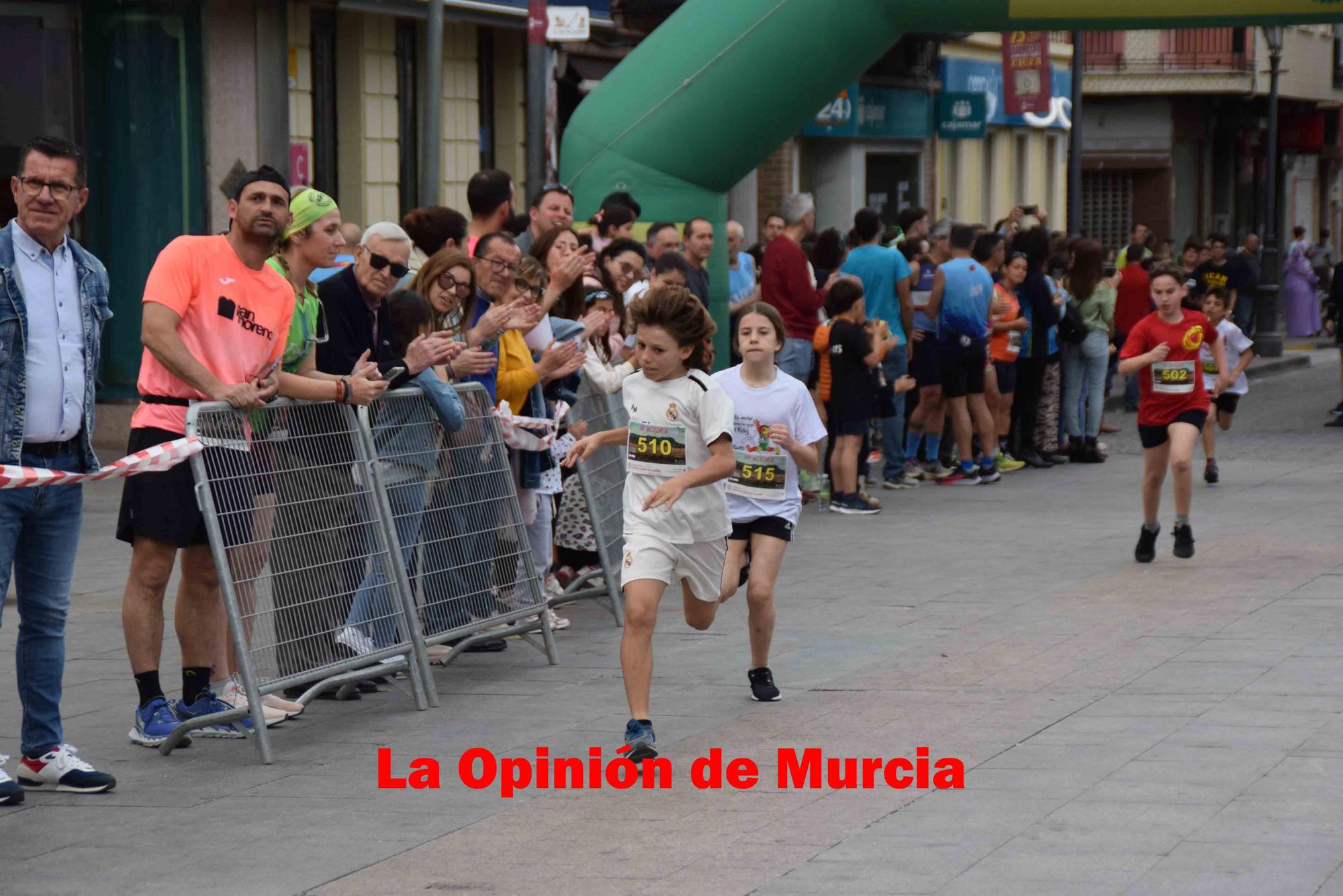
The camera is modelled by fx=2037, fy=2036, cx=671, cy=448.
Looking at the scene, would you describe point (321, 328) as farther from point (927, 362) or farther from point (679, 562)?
point (927, 362)

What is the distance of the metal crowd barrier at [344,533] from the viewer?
6891mm

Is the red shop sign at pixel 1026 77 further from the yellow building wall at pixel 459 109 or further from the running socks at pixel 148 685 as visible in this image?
the running socks at pixel 148 685

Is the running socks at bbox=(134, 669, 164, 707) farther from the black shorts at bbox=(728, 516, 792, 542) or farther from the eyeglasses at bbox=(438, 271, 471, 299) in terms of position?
the black shorts at bbox=(728, 516, 792, 542)

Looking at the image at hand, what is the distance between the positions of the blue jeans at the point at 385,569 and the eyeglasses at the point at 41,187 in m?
2.01

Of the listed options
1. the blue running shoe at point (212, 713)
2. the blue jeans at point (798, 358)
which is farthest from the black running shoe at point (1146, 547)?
the blue running shoe at point (212, 713)

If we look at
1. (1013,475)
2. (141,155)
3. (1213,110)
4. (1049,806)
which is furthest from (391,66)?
(1213,110)

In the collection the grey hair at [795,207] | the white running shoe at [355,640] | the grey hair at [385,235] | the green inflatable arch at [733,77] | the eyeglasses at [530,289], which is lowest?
the white running shoe at [355,640]

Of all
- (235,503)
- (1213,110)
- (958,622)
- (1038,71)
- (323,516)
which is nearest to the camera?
(235,503)

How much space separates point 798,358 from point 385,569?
697cm

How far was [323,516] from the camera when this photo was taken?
7.42 meters

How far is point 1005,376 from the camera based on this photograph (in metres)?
16.4

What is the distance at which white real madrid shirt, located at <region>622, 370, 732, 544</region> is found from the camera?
7070 millimetres

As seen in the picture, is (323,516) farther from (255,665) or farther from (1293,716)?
(1293,716)

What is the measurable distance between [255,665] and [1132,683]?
334 centimetres
